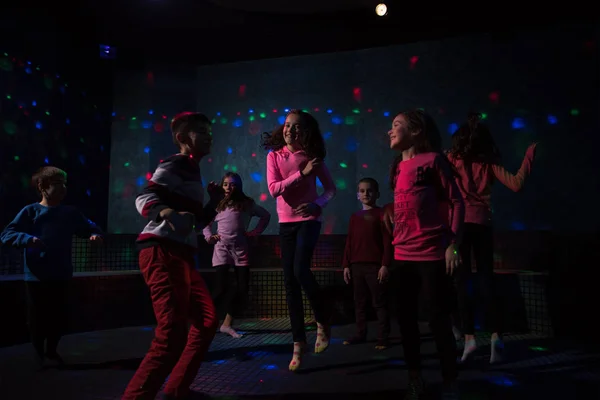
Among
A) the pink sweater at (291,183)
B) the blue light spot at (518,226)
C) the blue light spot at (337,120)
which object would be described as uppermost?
the blue light spot at (337,120)

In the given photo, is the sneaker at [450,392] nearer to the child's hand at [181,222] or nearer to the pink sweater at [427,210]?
the pink sweater at [427,210]

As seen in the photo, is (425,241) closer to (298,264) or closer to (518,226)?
(298,264)

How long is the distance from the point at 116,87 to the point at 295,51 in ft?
7.55

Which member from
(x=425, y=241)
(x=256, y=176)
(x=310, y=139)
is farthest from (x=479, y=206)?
(x=256, y=176)

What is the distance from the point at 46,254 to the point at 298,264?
1577mm

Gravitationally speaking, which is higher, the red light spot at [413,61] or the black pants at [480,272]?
the red light spot at [413,61]

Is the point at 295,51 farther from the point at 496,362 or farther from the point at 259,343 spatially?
the point at 496,362

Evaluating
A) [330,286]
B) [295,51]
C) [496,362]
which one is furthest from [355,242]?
[295,51]

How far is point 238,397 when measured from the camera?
1890 mm

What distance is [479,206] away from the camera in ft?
8.39

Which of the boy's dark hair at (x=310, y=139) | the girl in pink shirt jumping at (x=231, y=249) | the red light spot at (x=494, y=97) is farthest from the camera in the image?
the red light spot at (x=494, y=97)

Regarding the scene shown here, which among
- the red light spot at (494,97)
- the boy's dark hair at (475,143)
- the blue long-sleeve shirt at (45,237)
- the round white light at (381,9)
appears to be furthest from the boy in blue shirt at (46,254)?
the red light spot at (494,97)

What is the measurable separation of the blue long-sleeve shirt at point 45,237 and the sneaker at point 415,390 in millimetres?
2137

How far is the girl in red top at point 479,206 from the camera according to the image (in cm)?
247
